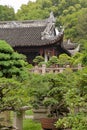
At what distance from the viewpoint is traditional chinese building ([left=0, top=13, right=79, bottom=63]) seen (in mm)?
24625

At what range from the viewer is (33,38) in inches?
989

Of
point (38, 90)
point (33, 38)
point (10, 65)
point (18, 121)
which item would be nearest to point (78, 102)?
point (18, 121)

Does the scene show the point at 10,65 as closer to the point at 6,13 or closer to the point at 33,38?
the point at 33,38

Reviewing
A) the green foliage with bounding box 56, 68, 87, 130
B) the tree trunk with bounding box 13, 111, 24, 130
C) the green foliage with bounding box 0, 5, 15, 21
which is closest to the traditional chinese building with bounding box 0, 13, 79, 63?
the tree trunk with bounding box 13, 111, 24, 130

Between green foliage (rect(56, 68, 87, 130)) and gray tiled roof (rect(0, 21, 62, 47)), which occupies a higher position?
green foliage (rect(56, 68, 87, 130))

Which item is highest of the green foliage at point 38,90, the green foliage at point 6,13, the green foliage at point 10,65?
the green foliage at point 10,65

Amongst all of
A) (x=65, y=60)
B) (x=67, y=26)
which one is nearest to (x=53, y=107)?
(x=65, y=60)

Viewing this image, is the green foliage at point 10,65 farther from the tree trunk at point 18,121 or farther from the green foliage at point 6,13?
the green foliage at point 6,13

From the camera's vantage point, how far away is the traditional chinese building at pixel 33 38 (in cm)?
2462

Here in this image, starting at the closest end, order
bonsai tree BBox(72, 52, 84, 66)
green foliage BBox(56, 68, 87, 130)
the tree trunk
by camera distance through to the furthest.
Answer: green foliage BBox(56, 68, 87, 130)
bonsai tree BBox(72, 52, 84, 66)
the tree trunk

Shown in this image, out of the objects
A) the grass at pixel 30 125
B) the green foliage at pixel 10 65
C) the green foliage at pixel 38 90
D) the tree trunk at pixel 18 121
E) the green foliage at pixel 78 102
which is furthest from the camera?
the grass at pixel 30 125

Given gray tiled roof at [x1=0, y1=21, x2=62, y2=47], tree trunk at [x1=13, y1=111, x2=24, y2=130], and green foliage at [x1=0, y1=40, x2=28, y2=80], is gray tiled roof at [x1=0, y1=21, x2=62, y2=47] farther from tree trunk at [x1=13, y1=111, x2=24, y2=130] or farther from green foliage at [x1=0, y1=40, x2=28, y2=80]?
tree trunk at [x1=13, y1=111, x2=24, y2=130]

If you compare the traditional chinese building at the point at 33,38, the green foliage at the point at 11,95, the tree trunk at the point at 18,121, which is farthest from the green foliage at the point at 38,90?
the traditional chinese building at the point at 33,38

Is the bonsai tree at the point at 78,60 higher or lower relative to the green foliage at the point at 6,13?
higher
